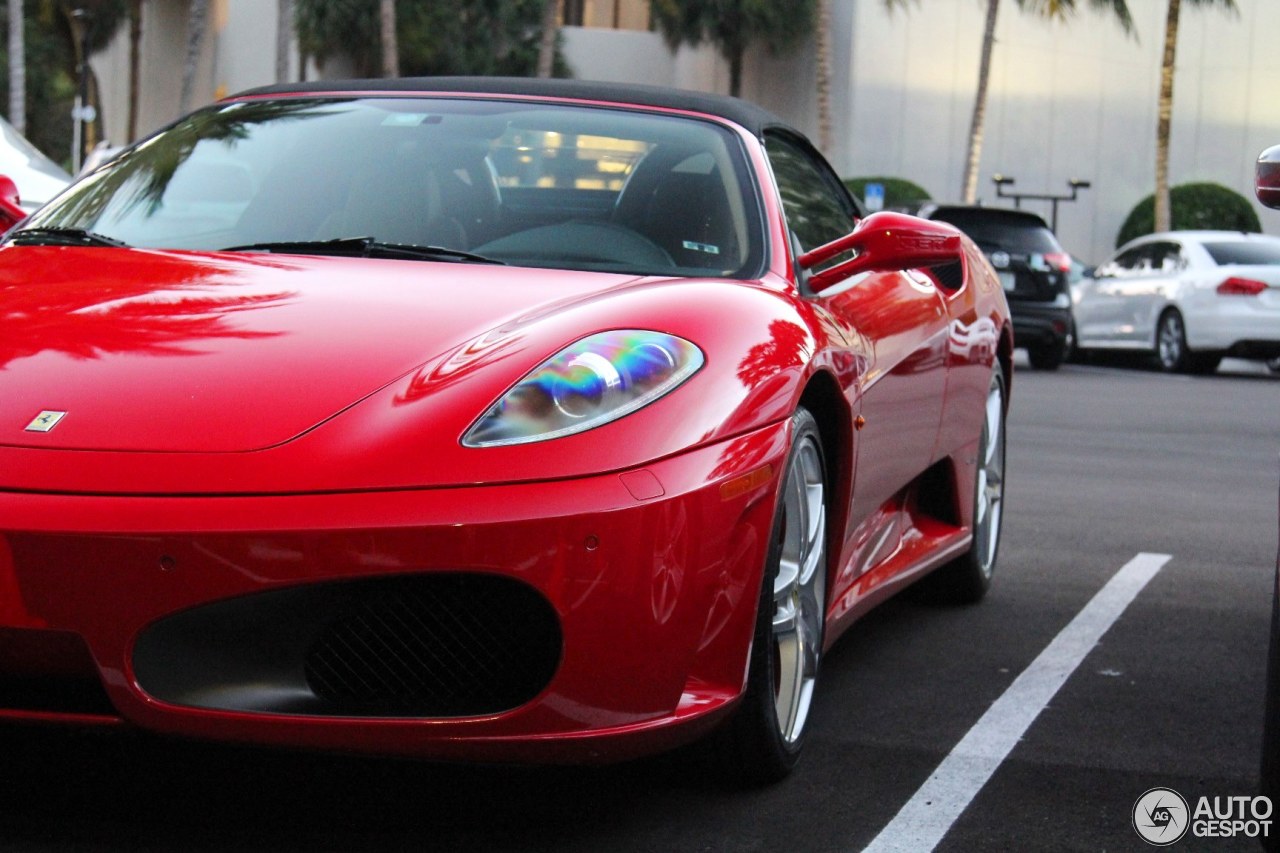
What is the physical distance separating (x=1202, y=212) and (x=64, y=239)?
130 ft

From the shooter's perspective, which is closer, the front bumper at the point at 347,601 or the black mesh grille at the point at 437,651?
the front bumper at the point at 347,601

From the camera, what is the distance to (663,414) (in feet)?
10.1

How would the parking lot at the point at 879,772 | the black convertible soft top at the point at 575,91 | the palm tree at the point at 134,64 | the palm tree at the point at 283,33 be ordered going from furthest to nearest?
the palm tree at the point at 134,64 < the palm tree at the point at 283,33 < the black convertible soft top at the point at 575,91 < the parking lot at the point at 879,772

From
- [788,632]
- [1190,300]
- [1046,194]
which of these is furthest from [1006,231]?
[1046,194]

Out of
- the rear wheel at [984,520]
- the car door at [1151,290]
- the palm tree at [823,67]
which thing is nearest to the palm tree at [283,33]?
the palm tree at [823,67]

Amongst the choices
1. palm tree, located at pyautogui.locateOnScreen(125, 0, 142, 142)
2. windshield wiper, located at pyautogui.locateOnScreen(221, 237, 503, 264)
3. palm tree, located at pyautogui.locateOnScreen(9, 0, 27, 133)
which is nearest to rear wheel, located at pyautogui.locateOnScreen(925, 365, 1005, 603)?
windshield wiper, located at pyautogui.locateOnScreen(221, 237, 503, 264)

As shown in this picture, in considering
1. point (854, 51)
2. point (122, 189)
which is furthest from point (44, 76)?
point (122, 189)

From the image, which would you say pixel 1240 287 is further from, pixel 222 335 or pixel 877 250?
pixel 222 335

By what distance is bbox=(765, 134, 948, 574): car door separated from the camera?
419 cm

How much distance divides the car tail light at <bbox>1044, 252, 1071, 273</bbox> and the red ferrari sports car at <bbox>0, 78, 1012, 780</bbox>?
14318 mm

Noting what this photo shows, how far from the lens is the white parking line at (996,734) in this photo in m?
3.38

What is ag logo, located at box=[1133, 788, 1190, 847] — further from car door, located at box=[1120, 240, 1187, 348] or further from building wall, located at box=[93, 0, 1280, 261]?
building wall, located at box=[93, 0, 1280, 261]

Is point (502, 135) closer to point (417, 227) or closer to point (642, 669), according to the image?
point (417, 227)

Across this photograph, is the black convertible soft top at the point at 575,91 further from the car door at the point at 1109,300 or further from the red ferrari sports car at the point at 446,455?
the car door at the point at 1109,300
